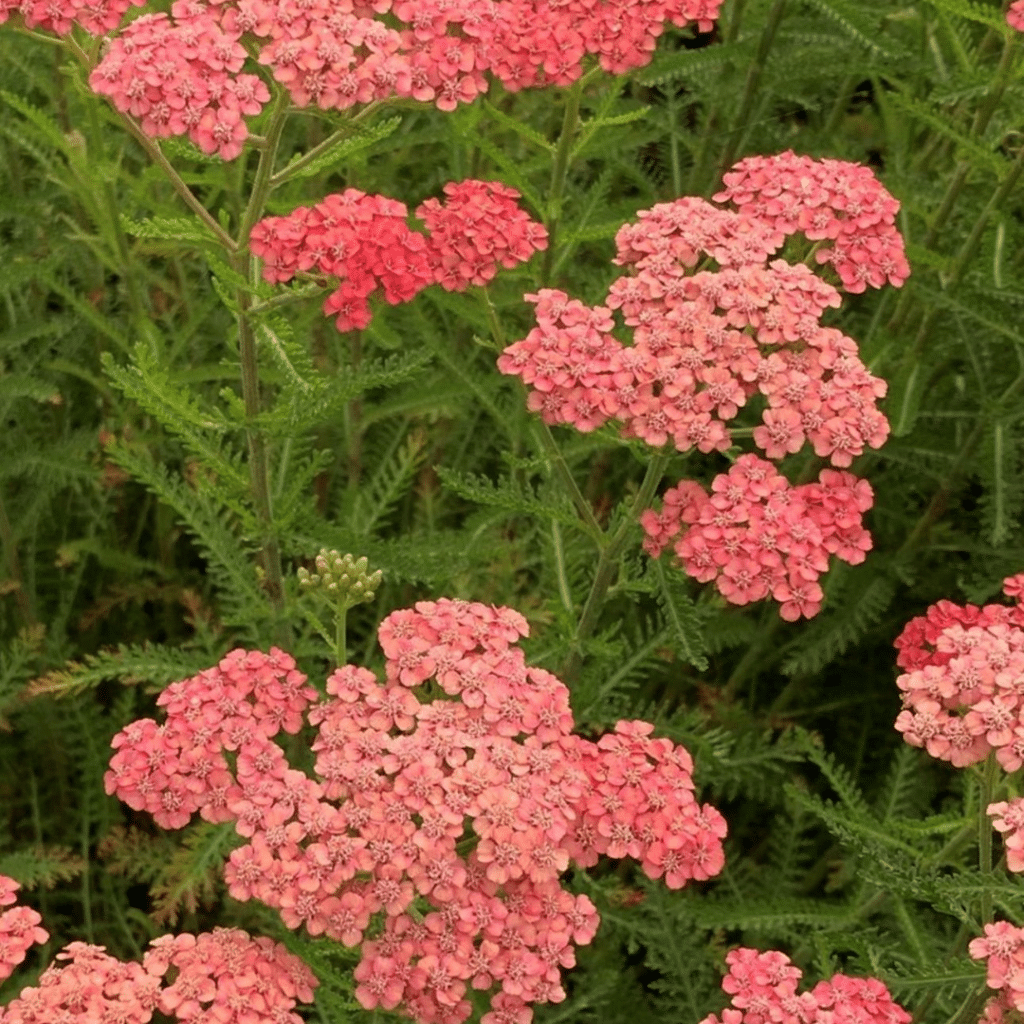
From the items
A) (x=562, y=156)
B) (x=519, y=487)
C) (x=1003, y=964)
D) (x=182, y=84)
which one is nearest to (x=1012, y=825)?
(x=1003, y=964)

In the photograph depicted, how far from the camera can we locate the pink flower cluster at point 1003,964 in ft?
9.17

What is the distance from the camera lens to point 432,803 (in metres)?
2.87

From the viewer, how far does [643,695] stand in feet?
17.4

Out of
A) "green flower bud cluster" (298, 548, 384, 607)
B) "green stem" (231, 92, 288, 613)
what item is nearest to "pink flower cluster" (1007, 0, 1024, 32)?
"green stem" (231, 92, 288, 613)

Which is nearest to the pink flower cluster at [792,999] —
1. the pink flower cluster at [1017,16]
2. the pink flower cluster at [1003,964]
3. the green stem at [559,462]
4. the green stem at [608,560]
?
the pink flower cluster at [1003,964]

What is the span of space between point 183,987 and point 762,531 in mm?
1584

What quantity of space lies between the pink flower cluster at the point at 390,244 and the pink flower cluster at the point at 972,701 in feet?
4.75

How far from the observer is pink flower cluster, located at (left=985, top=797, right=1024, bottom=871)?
2867 mm

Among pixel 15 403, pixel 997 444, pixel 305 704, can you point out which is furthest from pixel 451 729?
pixel 15 403

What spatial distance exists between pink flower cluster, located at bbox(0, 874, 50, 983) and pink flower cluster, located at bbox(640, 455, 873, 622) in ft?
5.17

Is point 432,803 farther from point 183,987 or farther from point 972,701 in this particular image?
point 972,701

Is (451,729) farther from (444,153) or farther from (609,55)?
(444,153)

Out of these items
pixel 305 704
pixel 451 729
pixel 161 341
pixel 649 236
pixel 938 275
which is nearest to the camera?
pixel 451 729

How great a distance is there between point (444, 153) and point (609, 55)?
154 centimetres
